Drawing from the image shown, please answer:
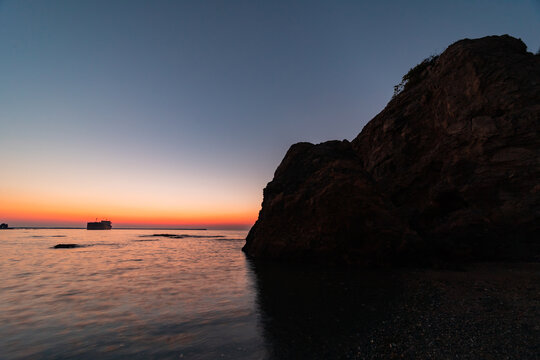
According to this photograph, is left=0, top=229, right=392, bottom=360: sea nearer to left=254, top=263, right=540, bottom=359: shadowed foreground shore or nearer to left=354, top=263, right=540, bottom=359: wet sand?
left=254, top=263, right=540, bottom=359: shadowed foreground shore

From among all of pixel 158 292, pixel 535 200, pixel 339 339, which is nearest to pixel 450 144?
pixel 535 200

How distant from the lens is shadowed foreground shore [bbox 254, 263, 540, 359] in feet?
18.6

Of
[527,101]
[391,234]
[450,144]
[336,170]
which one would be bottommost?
[391,234]

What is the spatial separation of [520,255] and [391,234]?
26.7ft

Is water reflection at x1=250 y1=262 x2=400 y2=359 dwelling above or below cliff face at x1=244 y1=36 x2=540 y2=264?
below

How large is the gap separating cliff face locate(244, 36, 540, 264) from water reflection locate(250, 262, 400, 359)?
5.03 m

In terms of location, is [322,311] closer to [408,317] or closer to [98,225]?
[408,317]

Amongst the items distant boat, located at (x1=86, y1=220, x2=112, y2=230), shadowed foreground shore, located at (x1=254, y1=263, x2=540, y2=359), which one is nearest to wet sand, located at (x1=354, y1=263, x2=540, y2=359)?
shadowed foreground shore, located at (x1=254, y1=263, x2=540, y2=359)

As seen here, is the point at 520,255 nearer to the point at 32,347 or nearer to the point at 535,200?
the point at 535,200

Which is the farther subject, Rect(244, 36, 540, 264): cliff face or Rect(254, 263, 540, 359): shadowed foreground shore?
Rect(244, 36, 540, 264): cliff face

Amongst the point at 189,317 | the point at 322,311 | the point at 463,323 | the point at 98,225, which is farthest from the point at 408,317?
the point at 98,225

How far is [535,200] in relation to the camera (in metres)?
16.3

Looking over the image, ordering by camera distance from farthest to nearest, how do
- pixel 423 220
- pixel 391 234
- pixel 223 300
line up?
pixel 423 220 < pixel 391 234 < pixel 223 300

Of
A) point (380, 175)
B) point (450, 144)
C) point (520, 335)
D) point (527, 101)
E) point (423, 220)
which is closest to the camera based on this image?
point (520, 335)
